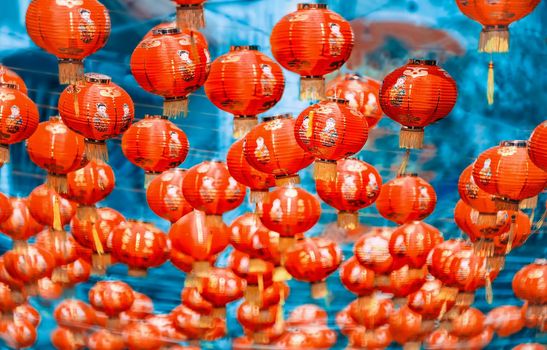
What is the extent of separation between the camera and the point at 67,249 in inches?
290

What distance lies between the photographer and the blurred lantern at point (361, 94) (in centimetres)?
626

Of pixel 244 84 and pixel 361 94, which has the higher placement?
pixel 244 84

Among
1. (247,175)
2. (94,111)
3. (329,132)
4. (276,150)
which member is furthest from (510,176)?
(94,111)

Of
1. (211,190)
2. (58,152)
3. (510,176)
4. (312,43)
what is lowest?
(211,190)

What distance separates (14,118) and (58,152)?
36cm

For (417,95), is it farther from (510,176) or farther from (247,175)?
(247,175)

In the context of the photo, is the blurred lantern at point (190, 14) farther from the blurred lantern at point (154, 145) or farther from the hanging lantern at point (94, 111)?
the blurred lantern at point (154, 145)

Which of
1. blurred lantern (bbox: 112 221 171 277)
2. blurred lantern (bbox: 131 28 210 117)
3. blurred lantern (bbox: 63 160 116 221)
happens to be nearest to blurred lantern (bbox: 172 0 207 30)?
blurred lantern (bbox: 131 28 210 117)

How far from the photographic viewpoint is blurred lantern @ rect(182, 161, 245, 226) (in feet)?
20.1

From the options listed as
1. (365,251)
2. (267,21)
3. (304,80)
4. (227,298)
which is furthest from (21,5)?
(304,80)

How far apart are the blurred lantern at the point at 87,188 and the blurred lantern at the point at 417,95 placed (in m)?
1.85

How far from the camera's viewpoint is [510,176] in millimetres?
5383

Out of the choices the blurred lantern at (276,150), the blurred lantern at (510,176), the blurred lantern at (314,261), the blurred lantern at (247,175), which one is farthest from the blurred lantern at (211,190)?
the blurred lantern at (510,176)

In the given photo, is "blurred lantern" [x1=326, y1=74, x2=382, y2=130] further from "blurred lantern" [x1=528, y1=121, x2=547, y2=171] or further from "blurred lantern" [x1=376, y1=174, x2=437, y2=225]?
"blurred lantern" [x1=528, y1=121, x2=547, y2=171]
